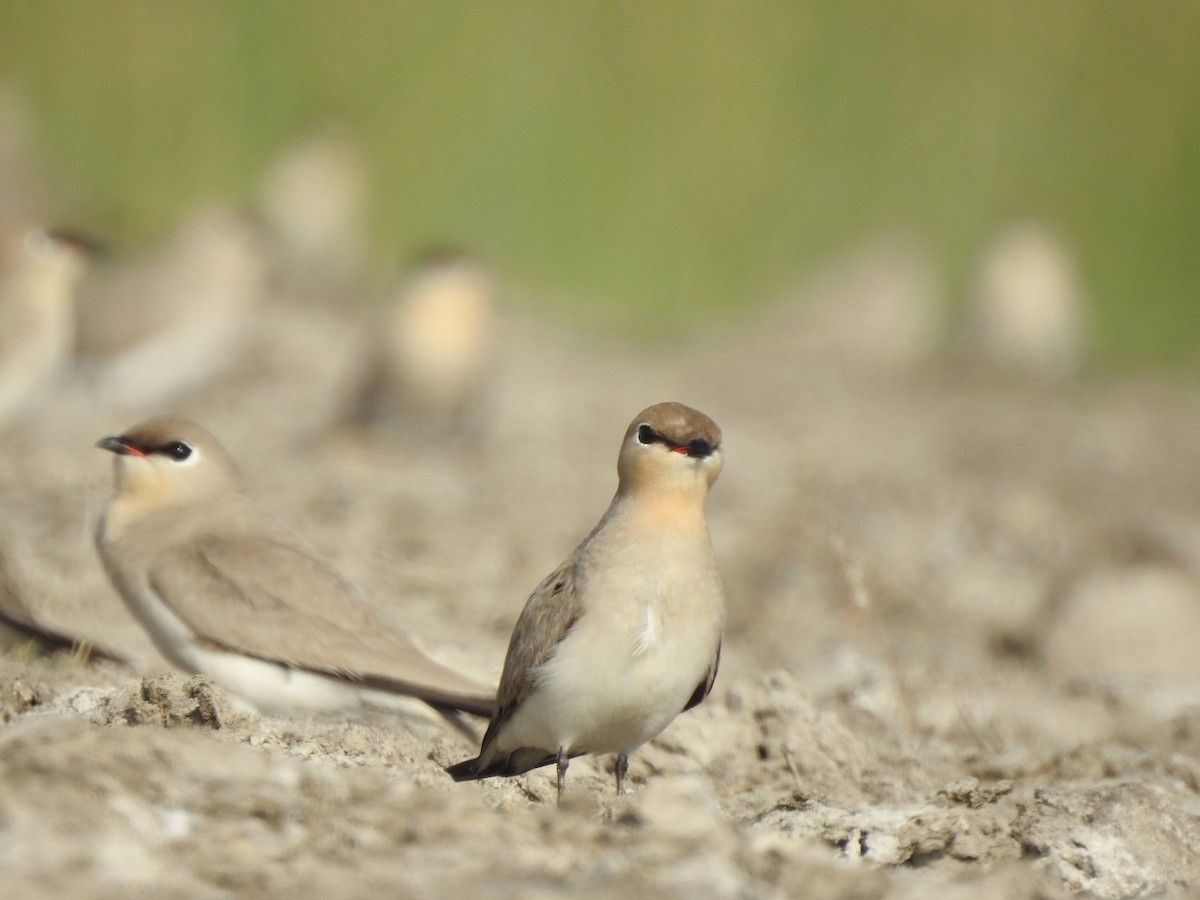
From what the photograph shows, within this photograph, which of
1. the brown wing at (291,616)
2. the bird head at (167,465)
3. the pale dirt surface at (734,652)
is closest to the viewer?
the pale dirt surface at (734,652)

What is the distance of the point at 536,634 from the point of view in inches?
148

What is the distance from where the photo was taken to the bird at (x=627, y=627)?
3.62 meters

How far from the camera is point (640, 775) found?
429 centimetres

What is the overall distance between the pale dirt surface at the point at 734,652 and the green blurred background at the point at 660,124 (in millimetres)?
894

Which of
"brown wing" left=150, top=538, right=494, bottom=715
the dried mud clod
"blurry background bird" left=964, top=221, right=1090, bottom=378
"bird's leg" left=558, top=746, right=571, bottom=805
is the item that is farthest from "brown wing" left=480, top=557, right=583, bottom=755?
"blurry background bird" left=964, top=221, right=1090, bottom=378

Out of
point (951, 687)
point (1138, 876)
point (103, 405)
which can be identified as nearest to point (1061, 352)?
point (103, 405)

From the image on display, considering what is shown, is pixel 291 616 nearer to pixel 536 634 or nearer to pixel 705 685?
pixel 536 634

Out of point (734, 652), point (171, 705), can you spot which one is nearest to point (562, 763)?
point (171, 705)

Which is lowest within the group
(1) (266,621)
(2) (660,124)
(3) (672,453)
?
(1) (266,621)

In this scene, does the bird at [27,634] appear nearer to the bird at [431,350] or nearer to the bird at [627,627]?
the bird at [627,627]

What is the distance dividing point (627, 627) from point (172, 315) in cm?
671

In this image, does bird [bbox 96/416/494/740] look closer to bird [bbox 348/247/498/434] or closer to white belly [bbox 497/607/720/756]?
white belly [bbox 497/607/720/756]

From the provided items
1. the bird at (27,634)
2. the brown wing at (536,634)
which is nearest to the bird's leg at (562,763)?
the brown wing at (536,634)

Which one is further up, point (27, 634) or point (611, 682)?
point (611, 682)
